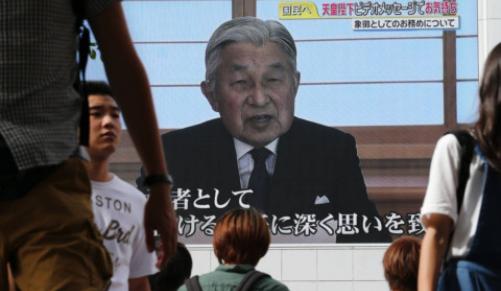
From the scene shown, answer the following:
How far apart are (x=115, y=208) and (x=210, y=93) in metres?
9.42

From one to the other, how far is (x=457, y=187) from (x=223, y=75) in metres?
10.8

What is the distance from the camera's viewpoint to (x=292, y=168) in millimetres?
13180

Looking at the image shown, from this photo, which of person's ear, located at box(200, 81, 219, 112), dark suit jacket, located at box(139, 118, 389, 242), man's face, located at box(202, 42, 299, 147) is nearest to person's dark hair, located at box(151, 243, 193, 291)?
dark suit jacket, located at box(139, 118, 389, 242)

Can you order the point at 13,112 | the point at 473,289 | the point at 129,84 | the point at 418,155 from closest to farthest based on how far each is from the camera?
the point at 13,112, the point at 129,84, the point at 473,289, the point at 418,155

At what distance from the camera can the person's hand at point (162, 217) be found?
6.79 ft

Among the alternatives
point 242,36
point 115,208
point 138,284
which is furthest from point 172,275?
point 242,36

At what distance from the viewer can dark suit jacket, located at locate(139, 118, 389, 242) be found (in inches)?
510

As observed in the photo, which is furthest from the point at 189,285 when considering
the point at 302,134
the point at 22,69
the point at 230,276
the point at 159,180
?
the point at 302,134

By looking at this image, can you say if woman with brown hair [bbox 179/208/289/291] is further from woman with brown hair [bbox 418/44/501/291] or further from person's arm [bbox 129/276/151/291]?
woman with brown hair [bbox 418/44/501/291]

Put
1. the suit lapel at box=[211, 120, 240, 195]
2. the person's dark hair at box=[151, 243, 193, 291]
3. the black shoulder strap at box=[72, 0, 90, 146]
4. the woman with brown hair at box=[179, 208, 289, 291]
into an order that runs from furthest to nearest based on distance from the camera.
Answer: the suit lapel at box=[211, 120, 240, 195] → the person's dark hair at box=[151, 243, 193, 291] → the woman with brown hair at box=[179, 208, 289, 291] → the black shoulder strap at box=[72, 0, 90, 146]

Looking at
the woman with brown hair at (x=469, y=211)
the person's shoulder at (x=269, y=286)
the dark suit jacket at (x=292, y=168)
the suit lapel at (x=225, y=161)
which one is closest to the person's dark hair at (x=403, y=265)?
the person's shoulder at (x=269, y=286)

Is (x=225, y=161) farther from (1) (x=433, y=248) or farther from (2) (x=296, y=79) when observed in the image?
(1) (x=433, y=248)

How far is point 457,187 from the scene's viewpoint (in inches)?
102

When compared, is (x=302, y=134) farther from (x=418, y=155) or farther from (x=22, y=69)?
(x=22, y=69)
